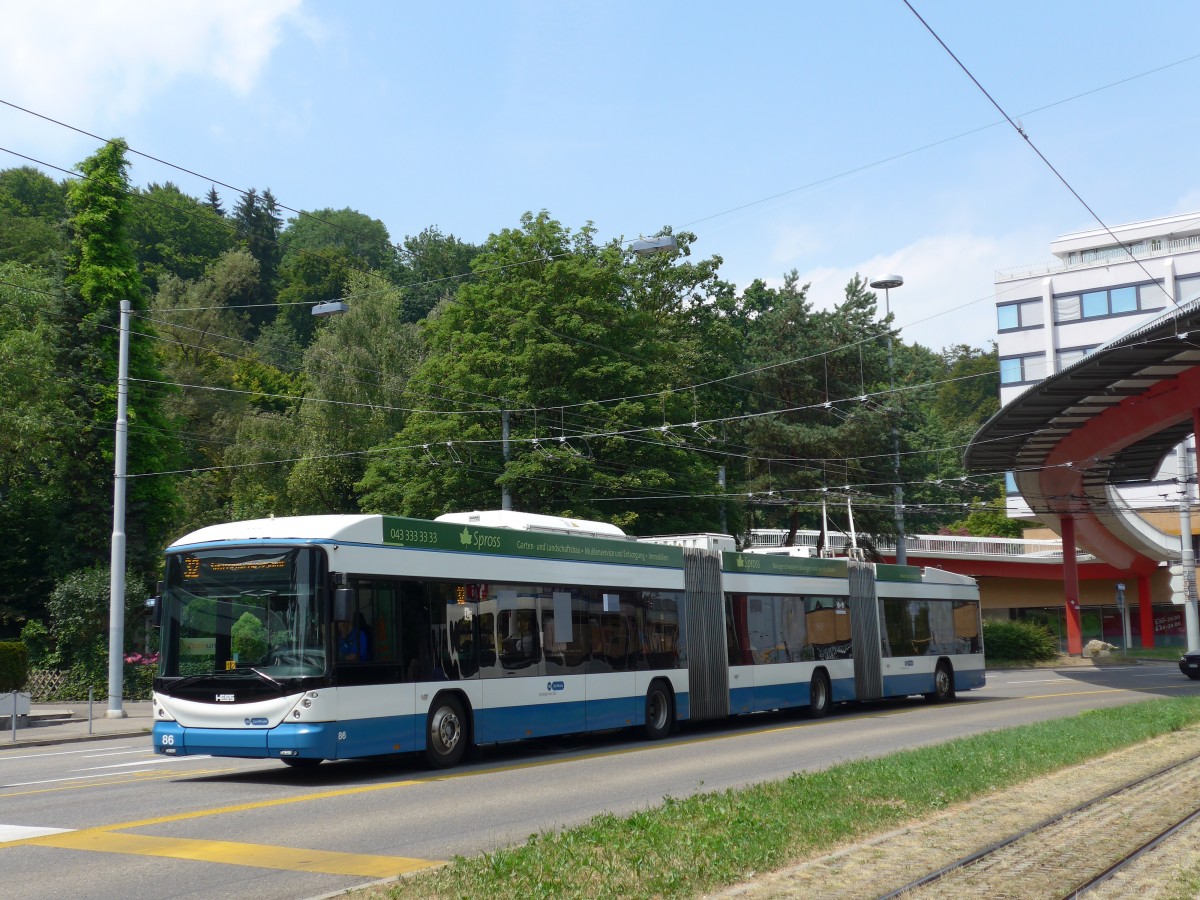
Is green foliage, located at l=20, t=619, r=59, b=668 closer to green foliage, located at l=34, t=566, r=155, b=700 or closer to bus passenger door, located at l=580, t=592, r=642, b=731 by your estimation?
green foliage, located at l=34, t=566, r=155, b=700

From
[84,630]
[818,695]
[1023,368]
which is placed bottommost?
[818,695]

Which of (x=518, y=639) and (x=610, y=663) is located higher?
(x=518, y=639)

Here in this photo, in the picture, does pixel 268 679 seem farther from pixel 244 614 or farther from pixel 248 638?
pixel 244 614

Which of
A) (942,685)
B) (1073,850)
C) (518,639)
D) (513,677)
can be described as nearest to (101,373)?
(942,685)

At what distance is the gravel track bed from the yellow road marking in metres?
2.63

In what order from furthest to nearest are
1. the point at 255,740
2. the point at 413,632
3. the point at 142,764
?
the point at 142,764 → the point at 413,632 → the point at 255,740

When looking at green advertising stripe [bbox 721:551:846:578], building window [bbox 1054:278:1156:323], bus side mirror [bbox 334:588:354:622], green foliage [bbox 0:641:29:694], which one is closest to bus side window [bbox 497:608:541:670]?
bus side mirror [bbox 334:588:354:622]

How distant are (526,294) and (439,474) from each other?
690cm

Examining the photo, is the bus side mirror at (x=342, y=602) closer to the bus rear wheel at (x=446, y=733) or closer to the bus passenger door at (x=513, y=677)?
the bus rear wheel at (x=446, y=733)

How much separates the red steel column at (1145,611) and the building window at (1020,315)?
22519 mm

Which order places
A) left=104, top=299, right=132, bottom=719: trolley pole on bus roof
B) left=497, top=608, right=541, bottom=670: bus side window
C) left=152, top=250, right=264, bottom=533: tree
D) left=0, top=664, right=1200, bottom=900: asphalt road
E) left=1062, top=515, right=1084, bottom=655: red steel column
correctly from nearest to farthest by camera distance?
left=0, top=664, right=1200, bottom=900: asphalt road < left=497, top=608, right=541, bottom=670: bus side window < left=104, top=299, right=132, bottom=719: trolley pole on bus roof < left=1062, top=515, right=1084, bottom=655: red steel column < left=152, top=250, right=264, bottom=533: tree

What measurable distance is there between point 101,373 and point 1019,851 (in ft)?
128

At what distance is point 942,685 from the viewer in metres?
30.8

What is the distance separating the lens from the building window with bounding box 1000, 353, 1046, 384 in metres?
88.1
